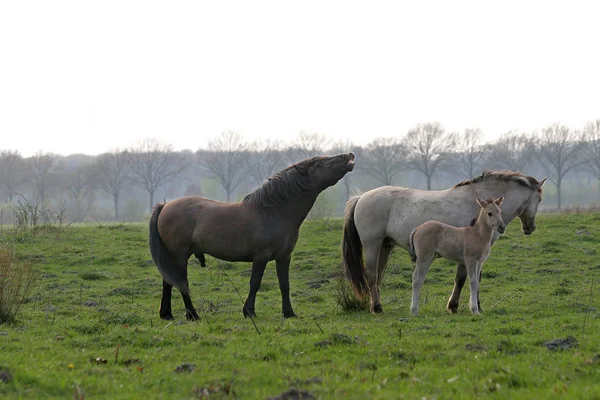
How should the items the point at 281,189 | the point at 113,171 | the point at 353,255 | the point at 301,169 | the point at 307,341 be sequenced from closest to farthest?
1. the point at 307,341
2. the point at 281,189
3. the point at 301,169
4. the point at 353,255
5. the point at 113,171

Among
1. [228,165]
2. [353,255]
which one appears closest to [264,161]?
[228,165]

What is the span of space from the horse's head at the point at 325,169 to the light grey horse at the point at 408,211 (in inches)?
45.8

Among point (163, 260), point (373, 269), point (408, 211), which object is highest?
point (408, 211)

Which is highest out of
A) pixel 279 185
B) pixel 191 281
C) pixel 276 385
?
pixel 279 185

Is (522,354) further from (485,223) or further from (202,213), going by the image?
(202,213)

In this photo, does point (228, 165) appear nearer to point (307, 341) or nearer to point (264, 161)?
point (264, 161)

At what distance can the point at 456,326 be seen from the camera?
8062 millimetres

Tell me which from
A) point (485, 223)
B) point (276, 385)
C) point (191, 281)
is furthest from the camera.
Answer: point (191, 281)

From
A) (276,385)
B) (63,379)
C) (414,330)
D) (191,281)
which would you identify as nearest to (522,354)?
(414,330)

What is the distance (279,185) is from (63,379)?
17.3 ft

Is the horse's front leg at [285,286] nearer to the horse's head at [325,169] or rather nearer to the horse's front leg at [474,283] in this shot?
the horse's head at [325,169]

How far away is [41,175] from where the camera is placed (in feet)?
246

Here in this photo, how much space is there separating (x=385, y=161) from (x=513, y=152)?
17133 millimetres

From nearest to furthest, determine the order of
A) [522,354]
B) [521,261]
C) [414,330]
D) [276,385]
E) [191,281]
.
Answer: [276,385]
[522,354]
[414,330]
[191,281]
[521,261]
